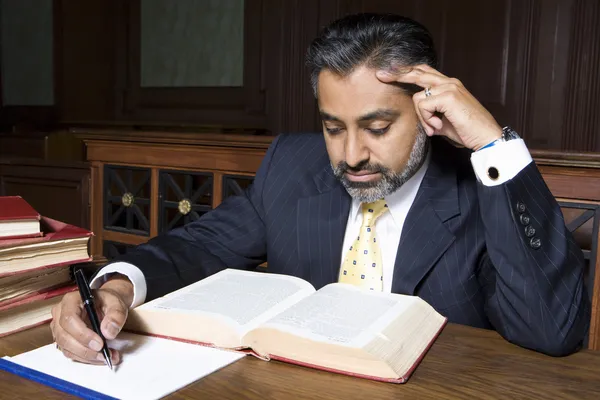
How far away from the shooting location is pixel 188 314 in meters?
1.16

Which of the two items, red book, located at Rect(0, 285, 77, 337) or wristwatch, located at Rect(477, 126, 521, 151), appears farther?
wristwatch, located at Rect(477, 126, 521, 151)

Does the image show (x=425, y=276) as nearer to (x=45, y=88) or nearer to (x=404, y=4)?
(x=404, y=4)

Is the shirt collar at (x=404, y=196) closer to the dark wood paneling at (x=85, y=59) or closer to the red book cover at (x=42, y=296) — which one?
the red book cover at (x=42, y=296)

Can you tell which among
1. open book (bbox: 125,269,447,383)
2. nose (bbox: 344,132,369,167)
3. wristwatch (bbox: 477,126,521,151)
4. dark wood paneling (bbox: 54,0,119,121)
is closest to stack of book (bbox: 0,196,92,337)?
open book (bbox: 125,269,447,383)

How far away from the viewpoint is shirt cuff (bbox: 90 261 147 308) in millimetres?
1397

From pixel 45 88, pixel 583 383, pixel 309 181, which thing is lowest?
pixel 583 383

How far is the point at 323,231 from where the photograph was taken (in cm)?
184

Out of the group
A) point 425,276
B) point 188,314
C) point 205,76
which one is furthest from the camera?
point 205,76

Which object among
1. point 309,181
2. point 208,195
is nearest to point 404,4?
point 208,195

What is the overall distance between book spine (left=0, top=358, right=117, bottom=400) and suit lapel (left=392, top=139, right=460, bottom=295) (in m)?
0.93

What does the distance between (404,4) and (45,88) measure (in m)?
3.97

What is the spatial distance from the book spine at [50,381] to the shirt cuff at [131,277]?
0.36m

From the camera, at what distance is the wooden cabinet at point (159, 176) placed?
2.76 metres

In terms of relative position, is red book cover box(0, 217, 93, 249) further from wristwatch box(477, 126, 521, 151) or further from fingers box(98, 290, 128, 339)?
wristwatch box(477, 126, 521, 151)
